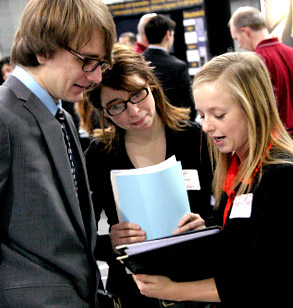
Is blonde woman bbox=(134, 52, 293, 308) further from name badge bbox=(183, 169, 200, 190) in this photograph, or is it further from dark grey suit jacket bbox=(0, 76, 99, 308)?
name badge bbox=(183, 169, 200, 190)

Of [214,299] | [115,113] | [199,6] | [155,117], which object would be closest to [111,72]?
[115,113]

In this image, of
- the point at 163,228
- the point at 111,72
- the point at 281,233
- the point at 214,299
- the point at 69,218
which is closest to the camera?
the point at 281,233

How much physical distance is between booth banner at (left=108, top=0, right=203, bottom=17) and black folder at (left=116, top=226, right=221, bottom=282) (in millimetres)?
6016

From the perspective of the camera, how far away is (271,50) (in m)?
4.26

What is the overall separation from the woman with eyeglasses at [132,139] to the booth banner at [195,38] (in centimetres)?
482

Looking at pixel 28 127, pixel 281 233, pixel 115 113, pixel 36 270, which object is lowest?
pixel 36 270

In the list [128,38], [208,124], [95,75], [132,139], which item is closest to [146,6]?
[128,38]

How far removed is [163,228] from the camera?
179cm

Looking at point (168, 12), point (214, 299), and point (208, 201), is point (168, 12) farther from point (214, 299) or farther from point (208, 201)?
point (214, 299)

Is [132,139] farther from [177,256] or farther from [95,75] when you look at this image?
[177,256]

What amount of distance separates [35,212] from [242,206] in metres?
0.62

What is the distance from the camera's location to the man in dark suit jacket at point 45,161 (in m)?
1.44

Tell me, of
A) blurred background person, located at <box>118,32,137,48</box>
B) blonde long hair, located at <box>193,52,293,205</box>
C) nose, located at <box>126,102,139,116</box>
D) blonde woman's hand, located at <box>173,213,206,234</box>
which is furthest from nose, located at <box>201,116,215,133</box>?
blurred background person, located at <box>118,32,137,48</box>

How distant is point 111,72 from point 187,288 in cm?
96
